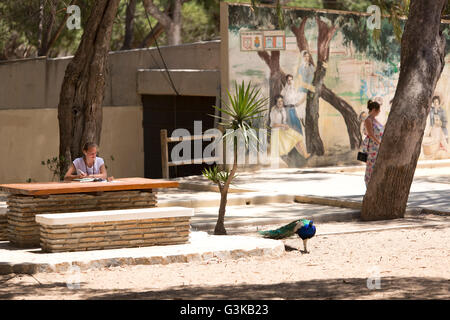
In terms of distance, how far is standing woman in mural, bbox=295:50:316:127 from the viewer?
20609 mm

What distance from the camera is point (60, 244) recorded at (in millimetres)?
9680

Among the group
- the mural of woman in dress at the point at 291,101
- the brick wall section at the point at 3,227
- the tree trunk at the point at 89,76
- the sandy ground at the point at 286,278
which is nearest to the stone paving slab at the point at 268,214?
the sandy ground at the point at 286,278

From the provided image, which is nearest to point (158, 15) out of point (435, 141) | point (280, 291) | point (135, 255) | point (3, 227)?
point (435, 141)

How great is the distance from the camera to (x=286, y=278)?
8.88m

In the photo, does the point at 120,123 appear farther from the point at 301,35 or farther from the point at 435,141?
the point at 435,141

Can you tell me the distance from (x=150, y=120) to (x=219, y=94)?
3005mm

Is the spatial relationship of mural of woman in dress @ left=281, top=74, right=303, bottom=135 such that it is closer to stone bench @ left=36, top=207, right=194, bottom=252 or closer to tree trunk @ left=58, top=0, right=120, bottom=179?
tree trunk @ left=58, top=0, right=120, bottom=179

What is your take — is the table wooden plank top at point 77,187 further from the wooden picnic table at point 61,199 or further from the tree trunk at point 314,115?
the tree trunk at point 314,115

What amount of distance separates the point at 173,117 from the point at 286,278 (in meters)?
13.6

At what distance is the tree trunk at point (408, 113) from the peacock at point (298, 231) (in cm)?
264

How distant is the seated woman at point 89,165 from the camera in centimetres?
1134

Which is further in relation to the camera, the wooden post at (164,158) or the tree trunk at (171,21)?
the tree trunk at (171,21)
